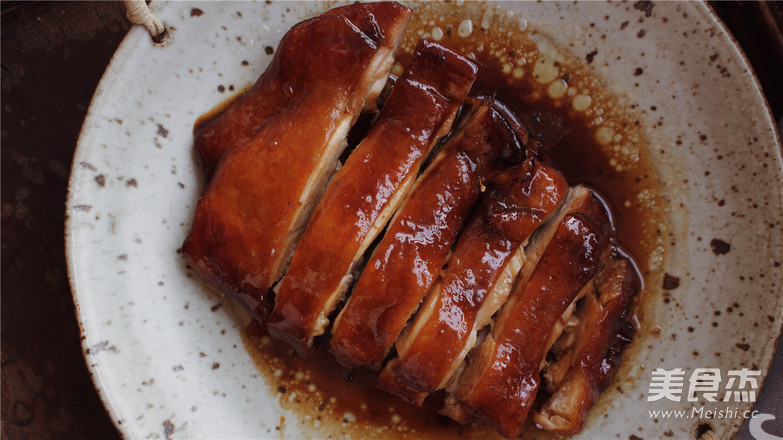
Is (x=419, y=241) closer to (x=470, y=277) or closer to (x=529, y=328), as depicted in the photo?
(x=470, y=277)

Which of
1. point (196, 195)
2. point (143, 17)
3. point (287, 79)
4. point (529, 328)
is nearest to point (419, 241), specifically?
point (529, 328)

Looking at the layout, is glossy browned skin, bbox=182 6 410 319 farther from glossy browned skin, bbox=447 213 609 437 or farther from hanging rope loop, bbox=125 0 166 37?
glossy browned skin, bbox=447 213 609 437

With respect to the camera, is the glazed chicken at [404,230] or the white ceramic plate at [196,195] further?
the white ceramic plate at [196,195]

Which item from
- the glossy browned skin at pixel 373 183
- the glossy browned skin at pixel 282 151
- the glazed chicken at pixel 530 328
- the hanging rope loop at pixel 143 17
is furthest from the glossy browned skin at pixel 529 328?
the hanging rope loop at pixel 143 17

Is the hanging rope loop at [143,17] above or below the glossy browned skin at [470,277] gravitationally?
above

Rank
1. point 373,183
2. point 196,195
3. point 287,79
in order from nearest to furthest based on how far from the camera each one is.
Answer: point 373,183 → point 287,79 → point 196,195

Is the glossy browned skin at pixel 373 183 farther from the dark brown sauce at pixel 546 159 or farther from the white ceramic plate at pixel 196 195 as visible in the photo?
the white ceramic plate at pixel 196 195

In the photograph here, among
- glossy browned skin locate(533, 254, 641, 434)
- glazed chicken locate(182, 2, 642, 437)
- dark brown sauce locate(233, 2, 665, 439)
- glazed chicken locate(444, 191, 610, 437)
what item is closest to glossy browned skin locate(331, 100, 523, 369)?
glazed chicken locate(182, 2, 642, 437)

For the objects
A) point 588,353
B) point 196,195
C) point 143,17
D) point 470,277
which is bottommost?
point 196,195
